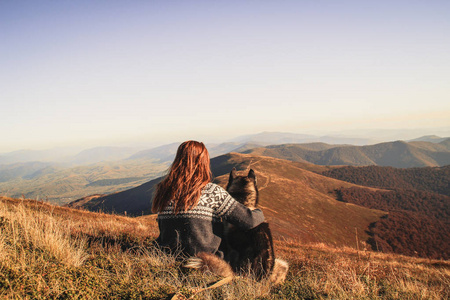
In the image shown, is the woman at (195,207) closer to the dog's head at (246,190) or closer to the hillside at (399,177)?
the dog's head at (246,190)

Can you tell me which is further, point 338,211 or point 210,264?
point 338,211

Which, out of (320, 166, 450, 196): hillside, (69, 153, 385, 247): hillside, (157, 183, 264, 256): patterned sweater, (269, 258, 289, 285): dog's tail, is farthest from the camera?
(320, 166, 450, 196): hillside

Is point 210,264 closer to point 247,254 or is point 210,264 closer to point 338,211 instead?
point 247,254

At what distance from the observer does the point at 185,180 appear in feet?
10.5

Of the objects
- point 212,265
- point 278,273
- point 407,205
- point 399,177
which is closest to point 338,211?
point 407,205

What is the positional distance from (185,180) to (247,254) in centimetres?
132

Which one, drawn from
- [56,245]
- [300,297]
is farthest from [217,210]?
[56,245]

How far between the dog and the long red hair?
2.00ft

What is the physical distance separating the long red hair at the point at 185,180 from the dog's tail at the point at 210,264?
0.69 metres

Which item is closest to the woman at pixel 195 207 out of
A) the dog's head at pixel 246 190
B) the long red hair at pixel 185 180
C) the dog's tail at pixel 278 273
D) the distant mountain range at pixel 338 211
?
the long red hair at pixel 185 180

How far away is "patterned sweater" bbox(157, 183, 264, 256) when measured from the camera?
304 cm

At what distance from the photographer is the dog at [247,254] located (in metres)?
3.11

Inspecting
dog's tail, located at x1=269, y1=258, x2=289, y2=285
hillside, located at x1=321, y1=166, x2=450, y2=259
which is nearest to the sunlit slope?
hillside, located at x1=321, y1=166, x2=450, y2=259

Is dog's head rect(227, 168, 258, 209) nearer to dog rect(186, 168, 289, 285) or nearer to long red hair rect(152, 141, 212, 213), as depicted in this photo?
dog rect(186, 168, 289, 285)
